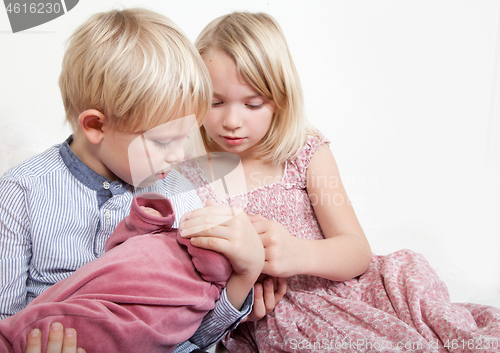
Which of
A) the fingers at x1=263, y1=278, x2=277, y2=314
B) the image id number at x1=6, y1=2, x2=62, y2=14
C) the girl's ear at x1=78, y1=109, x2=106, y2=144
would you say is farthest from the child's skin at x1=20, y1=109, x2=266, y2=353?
the image id number at x1=6, y1=2, x2=62, y2=14

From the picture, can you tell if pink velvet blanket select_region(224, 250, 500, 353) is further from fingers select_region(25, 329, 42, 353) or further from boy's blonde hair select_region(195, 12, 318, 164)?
fingers select_region(25, 329, 42, 353)

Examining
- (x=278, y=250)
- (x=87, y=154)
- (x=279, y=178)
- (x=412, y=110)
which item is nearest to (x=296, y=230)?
(x=279, y=178)

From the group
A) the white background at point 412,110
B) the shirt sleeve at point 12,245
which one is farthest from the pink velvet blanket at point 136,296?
the white background at point 412,110

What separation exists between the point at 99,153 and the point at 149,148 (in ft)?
0.37

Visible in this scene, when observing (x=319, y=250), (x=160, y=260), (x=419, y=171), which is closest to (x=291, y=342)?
(x=319, y=250)

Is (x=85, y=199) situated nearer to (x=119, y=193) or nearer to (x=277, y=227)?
(x=119, y=193)

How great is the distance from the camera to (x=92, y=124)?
672mm

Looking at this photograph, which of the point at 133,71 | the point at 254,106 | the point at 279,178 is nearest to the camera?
the point at 133,71

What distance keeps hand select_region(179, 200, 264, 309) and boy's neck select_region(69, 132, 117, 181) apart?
22cm

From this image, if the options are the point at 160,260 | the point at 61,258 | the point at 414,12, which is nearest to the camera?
the point at 160,260

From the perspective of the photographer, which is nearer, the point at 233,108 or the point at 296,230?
the point at 233,108

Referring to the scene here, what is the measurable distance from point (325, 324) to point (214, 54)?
1.83 ft

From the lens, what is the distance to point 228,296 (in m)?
0.67

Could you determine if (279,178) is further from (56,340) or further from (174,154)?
(56,340)
